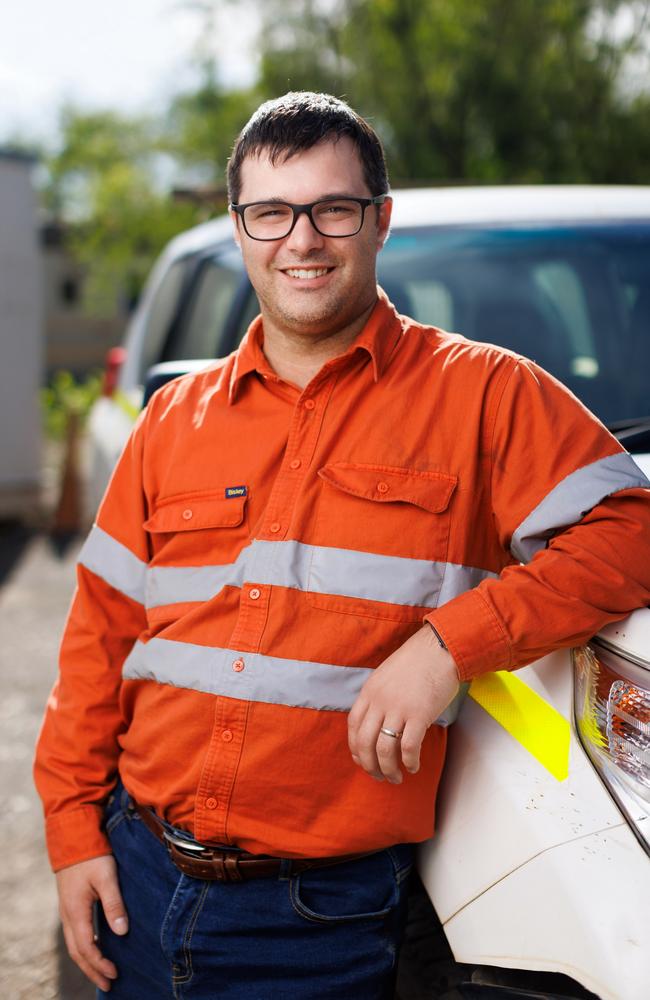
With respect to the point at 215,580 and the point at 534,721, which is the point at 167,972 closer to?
the point at 215,580

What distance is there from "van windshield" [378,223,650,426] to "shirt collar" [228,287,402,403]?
863mm

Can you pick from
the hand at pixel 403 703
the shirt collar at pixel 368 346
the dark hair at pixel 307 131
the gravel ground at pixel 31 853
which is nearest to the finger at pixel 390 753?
the hand at pixel 403 703

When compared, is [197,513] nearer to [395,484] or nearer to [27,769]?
[395,484]

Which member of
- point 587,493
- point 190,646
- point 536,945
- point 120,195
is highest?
point 587,493

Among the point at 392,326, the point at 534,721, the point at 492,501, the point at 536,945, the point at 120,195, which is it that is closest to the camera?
the point at 536,945

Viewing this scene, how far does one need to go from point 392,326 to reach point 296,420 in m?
0.26

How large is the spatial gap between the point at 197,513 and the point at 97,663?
0.44 metres

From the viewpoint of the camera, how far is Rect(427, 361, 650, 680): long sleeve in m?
1.65

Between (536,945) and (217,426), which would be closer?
(536,945)

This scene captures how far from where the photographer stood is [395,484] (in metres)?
1.88

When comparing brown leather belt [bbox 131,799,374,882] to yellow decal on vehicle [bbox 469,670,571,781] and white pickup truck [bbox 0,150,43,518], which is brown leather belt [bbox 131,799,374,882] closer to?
yellow decal on vehicle [bbox 469,670,571,781]

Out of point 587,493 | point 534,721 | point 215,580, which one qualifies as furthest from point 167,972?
point 587,493

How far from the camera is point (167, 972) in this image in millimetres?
1999

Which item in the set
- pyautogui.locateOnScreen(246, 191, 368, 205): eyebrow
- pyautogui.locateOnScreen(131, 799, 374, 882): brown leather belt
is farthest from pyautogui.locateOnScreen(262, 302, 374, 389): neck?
pyautogui.locateOnScreen(131, 799, 374, 882): brown leather belt
